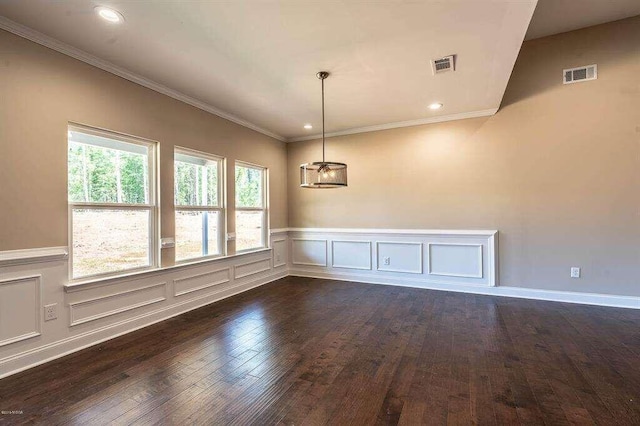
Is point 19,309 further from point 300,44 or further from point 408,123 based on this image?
point 408,123

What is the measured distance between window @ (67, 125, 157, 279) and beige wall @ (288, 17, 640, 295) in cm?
373

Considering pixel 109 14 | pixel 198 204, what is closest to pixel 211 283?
pixel 198 204

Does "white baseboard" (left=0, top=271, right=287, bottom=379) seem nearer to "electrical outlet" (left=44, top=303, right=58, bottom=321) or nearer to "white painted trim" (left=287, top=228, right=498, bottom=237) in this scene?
"electrical outlet" (left=44, top=303, right=58, bottom=321)

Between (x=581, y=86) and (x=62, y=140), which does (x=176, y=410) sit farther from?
(x=581, y=86)

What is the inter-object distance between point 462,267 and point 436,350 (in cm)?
229

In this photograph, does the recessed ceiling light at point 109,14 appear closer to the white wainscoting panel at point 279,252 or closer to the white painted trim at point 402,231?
the white wainscoting panel at point 279,252

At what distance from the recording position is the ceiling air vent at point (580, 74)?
3.84 m

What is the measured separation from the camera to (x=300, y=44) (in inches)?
105

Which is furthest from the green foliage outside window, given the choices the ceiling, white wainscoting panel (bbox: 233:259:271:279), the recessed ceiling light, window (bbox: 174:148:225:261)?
white wainscoting panel (bbox: 233:259:271:279)

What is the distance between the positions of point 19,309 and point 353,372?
280 centimetres

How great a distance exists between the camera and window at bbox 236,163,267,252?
193 inches

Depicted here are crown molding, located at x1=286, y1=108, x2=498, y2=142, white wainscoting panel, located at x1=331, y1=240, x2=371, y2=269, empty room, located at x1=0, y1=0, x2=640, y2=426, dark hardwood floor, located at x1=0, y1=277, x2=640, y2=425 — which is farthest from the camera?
white wainscoting panel, located at x1=331, y1=240, x2=371, y2=269

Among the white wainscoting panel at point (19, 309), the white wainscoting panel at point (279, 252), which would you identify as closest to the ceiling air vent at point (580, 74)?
the white wainscoting panel at point (279, 252)

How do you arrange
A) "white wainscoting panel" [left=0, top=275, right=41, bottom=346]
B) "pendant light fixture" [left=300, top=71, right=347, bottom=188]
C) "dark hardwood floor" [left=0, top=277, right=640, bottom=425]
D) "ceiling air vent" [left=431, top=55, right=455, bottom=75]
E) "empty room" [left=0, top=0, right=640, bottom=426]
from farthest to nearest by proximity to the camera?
"pendant light fixture" [left=300, top=71, right=347, bottom=188]
"ceiling air vent" [left=431, top=55, right=455, bottom=75]
"white wainscoting panel" [left=0, top=275, right=41, bottom=346]
"empty room" [left=0, top=0, right=640, bottom=426]
"dark hardwood floor" [left=0, top=277, right=640, bottom=425]
